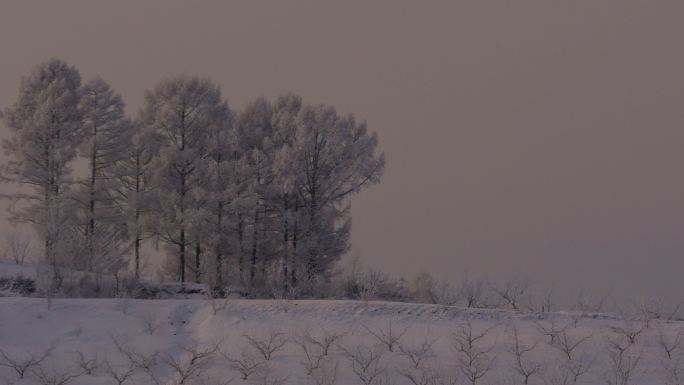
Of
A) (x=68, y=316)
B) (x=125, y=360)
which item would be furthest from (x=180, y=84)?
(x=125, y=360)

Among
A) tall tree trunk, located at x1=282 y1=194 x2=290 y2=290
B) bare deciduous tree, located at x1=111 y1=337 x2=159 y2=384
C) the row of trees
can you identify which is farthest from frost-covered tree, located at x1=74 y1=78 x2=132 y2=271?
bare deciduous tree, located at x1=111 y1=337 x2=159 y2=384

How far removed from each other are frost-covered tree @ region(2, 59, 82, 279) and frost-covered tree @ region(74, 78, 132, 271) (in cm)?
51

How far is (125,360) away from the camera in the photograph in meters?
15.5

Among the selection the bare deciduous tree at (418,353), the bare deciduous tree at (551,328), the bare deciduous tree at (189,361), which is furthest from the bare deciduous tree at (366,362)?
the bare deciduous tree at (551,328)

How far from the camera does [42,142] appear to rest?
31156 millimetres

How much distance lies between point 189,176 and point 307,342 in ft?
55.9

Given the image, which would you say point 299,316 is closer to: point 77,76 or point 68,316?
point 68,316

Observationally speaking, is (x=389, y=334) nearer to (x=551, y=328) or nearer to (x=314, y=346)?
(x=314, y=346)

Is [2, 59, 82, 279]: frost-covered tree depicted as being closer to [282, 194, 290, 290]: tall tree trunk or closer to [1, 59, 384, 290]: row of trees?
[1, 59, 384, 290]: row of trees

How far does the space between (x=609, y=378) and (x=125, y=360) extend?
916cm

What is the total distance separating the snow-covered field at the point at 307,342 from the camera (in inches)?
578

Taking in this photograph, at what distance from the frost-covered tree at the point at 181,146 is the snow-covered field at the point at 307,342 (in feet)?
38.9

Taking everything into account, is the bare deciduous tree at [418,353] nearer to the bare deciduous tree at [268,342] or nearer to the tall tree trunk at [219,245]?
the bare deciduous tree at [268,342]

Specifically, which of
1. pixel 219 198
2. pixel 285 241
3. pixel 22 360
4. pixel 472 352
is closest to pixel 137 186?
pixel 219 198
